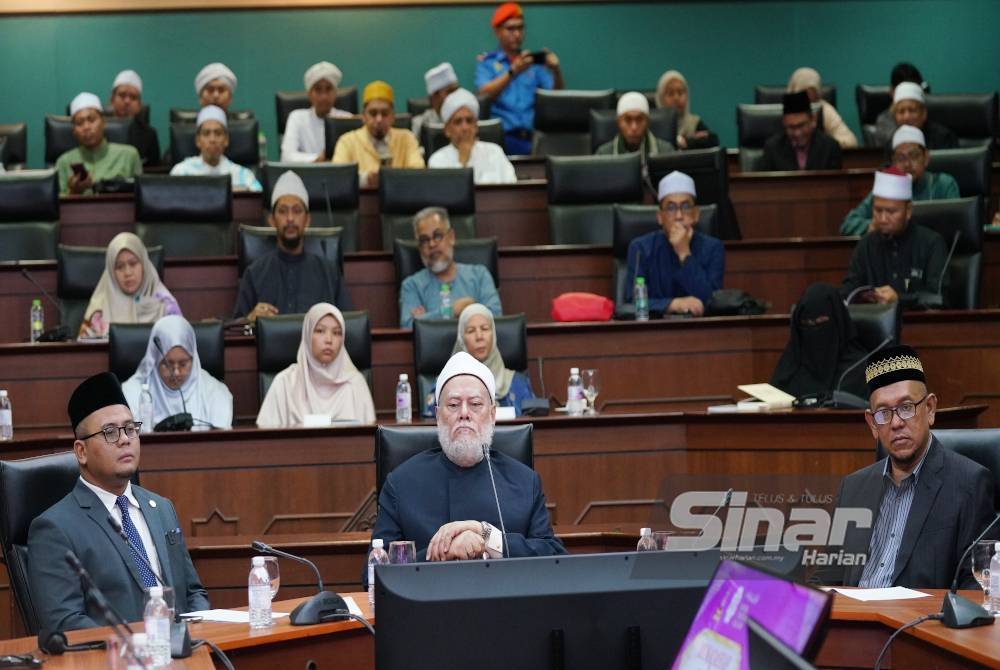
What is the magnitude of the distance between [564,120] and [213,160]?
8.57ft

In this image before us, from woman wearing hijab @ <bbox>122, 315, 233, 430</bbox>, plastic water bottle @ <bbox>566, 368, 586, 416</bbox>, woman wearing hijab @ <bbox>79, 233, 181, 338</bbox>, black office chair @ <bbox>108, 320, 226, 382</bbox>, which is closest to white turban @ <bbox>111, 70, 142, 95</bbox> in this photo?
woman wearing hijab @ <bbox>79, 233, 181, 338</bbox>

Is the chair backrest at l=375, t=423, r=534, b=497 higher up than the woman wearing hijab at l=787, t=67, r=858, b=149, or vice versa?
the woman wearing hijab at l=787, t=67, r=858, b=149

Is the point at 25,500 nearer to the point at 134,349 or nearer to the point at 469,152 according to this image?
the point at 134,349

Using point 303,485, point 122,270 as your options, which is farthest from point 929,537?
point 122,270

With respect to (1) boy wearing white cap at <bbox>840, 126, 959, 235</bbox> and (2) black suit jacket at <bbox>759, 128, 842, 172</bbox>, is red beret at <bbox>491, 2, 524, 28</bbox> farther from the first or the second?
(1) boy wearing white cap at <bbox>840, 126, 959, 235</bbox>

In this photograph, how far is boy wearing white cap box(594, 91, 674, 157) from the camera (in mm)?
9156

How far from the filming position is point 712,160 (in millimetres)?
8273

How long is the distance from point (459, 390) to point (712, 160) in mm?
4602

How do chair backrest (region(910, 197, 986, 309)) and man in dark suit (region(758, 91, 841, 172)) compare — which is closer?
chair backrest (region(910, 197, 986, 309))

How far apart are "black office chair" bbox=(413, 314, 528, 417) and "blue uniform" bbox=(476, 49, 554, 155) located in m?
4.06

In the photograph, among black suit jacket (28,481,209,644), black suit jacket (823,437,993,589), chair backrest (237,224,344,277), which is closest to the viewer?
black suit jacket (28,481,209,644)

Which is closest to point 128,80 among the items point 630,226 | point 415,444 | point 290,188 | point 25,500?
point 290,188

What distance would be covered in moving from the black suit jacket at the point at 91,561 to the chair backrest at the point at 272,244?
391 cm

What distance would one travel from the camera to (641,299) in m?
7.34
